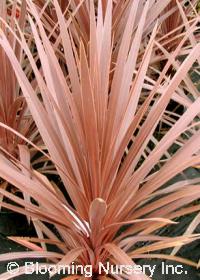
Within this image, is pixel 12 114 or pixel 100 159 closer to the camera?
pixel 100 159

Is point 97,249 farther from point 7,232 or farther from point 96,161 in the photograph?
point 7,232

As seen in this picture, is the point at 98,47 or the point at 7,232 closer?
the point at 98,47

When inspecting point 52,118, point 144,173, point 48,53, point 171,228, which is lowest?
point 171,228

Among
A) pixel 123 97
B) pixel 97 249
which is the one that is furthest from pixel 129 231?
pixel 123 97

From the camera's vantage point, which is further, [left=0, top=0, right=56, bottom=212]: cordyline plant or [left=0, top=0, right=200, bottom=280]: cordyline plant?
[left=0, top=0, right=56, bottom=212]: cordyline plant

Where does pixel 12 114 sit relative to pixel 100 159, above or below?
above

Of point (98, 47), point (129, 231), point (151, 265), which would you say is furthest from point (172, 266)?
point (98, 47)

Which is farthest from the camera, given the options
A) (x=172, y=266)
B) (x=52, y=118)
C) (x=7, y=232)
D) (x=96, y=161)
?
(x=7, y=232)

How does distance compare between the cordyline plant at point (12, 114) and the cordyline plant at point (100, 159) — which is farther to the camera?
the cordyline plant at point (12, 114)

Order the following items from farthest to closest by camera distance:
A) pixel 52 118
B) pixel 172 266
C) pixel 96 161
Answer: pixel 172 266
pixel 52 118
pixel 96 161

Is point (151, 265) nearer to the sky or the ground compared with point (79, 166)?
nearer to the ground
